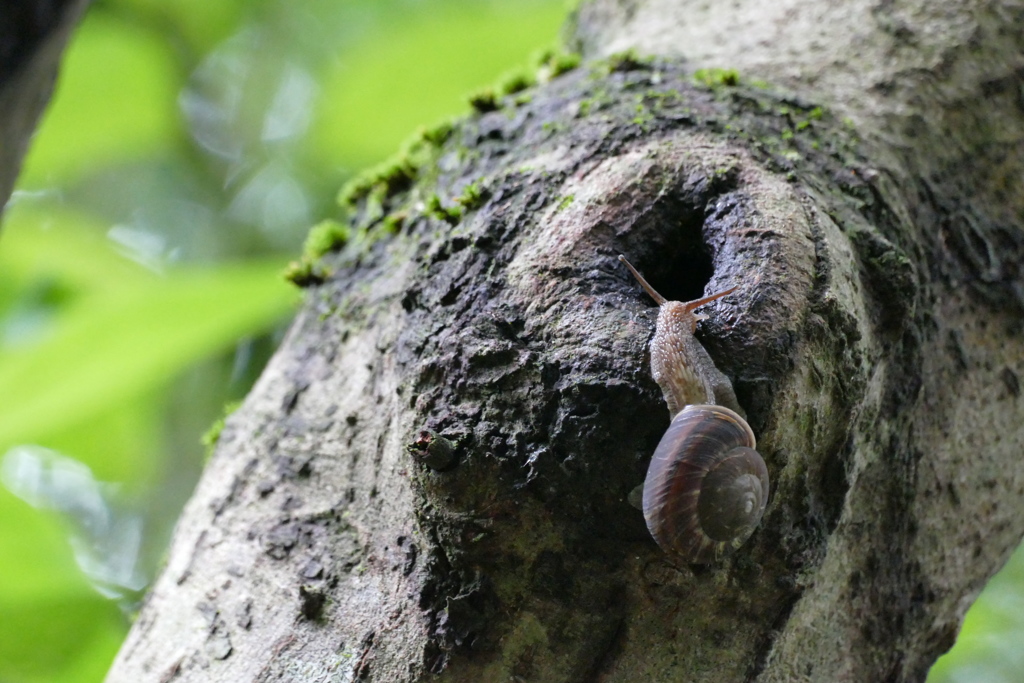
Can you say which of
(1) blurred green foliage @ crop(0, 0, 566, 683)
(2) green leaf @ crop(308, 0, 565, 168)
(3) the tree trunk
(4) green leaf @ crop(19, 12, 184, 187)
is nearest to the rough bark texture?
(3) the tree trunk

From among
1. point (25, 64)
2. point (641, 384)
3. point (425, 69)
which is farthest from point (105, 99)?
point (641, 384)

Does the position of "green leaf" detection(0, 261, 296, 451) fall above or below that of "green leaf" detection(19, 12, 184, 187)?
below

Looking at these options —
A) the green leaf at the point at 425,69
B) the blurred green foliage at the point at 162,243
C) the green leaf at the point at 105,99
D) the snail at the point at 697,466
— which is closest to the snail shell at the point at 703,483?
the snail at the point at 697,466

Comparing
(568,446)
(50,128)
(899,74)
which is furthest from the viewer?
(50,128)

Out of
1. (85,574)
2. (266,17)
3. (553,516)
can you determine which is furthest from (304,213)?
(553,516)

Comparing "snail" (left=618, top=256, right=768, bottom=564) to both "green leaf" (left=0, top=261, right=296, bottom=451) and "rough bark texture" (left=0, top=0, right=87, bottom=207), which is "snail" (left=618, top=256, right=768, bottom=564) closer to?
"rough bark texture" (left=0, top=0, right=87, bottom=207)

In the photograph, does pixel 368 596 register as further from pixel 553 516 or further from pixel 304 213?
pixel 304 213
